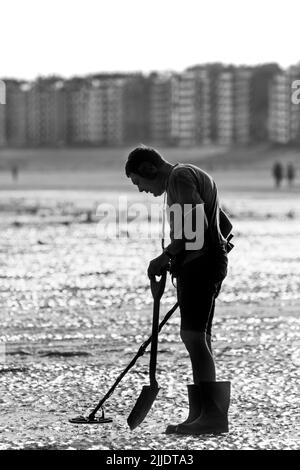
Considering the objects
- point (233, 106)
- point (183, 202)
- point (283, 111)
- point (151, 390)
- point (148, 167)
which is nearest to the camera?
point (183, 202)

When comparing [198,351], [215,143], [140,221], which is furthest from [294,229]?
[215,143]

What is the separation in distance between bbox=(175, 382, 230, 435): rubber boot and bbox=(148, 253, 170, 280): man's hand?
2.17ft

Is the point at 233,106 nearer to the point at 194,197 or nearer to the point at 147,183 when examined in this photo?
the point at 147,183

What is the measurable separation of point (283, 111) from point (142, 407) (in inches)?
6995

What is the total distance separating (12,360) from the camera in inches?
342

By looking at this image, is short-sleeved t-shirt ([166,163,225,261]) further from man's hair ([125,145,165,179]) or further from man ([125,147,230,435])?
man's hair ([125,145,165,179])

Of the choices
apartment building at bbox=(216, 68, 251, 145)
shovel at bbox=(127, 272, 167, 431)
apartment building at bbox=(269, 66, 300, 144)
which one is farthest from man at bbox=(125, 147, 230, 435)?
apartment building at bbox=(216, 68, 251, 145)

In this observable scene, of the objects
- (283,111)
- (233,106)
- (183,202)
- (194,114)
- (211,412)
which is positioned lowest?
(194,114)

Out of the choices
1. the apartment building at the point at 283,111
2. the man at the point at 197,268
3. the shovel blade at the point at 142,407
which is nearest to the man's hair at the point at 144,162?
the man at the point at 197,268

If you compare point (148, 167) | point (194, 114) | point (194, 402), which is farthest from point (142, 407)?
point (194, 114)

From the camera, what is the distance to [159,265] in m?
6.43

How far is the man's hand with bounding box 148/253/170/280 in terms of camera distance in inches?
253
